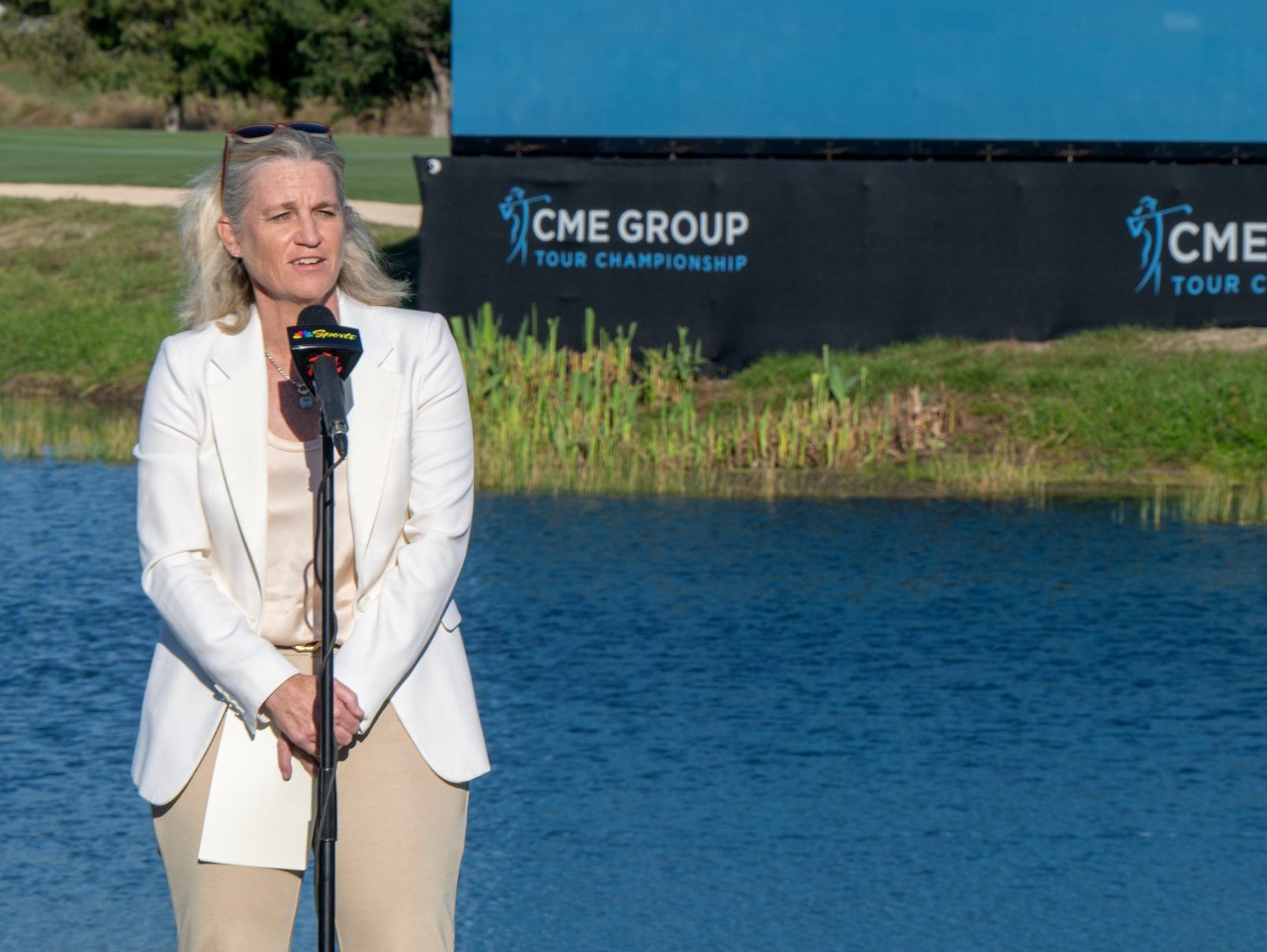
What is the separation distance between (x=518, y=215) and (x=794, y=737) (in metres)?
11.7

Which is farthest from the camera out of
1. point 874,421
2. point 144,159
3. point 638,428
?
point 144,159

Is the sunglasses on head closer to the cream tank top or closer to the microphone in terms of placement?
the microphone

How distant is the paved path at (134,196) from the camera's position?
32.1 m

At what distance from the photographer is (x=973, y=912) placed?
242 inches

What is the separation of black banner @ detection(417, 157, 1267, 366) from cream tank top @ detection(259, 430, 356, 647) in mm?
15072

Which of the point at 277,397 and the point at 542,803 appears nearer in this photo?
the point at 277,397

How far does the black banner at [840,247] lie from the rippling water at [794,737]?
5769 mm

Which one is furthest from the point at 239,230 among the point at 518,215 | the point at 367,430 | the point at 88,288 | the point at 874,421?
the point at 88,288

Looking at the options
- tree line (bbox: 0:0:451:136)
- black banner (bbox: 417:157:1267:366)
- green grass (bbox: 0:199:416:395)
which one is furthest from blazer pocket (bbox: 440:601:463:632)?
tree line (bbox: 0:0:451:136)

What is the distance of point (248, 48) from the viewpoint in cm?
7319

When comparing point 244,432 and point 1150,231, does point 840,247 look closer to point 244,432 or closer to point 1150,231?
point 1150,231

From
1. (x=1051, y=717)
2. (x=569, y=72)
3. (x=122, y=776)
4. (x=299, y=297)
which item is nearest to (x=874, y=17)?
(x=569, y=72)

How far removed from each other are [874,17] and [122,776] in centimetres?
1360

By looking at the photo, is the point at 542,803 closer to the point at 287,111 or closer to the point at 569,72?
the point at 569,72
